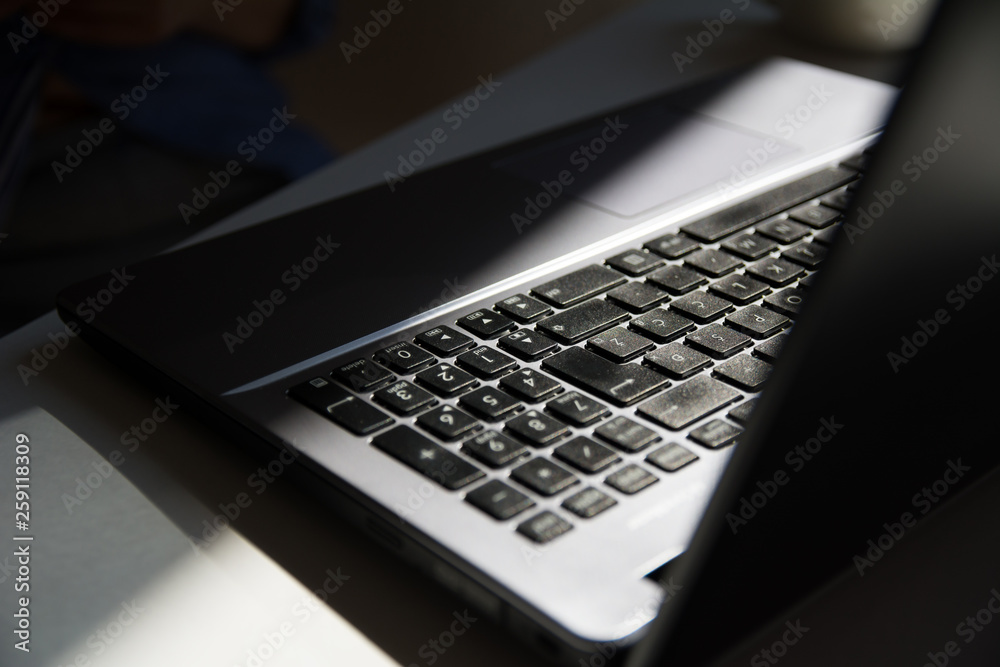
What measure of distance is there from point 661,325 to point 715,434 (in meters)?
0.08

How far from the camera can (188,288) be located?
45cm

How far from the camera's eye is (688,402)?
1.16 feet

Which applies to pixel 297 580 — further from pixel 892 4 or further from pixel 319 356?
pixel 892 4

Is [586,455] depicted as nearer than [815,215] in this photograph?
Yes

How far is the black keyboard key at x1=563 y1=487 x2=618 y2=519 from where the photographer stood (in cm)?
30

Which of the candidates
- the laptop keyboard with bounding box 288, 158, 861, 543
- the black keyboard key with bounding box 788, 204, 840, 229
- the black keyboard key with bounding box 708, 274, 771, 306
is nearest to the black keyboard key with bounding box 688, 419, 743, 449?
the laptop keyboard with bounding box 288, 158, 861, 543

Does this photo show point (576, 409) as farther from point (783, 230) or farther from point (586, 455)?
point (783, 230)

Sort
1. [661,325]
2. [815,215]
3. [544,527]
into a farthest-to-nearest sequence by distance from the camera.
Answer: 1. [815,215]
2. [661,325]
3. [544,527]

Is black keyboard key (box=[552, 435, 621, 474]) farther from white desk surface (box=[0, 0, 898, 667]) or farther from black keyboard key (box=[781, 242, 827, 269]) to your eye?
black keyboard key (box=[781, 242, 827, 269])

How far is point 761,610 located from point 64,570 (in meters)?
0.24

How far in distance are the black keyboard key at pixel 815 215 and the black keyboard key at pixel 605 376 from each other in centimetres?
19

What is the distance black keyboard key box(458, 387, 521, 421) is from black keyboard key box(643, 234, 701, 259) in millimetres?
151

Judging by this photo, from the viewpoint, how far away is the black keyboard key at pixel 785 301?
1.37 ft

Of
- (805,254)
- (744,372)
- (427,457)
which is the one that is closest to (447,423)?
(427,457)
